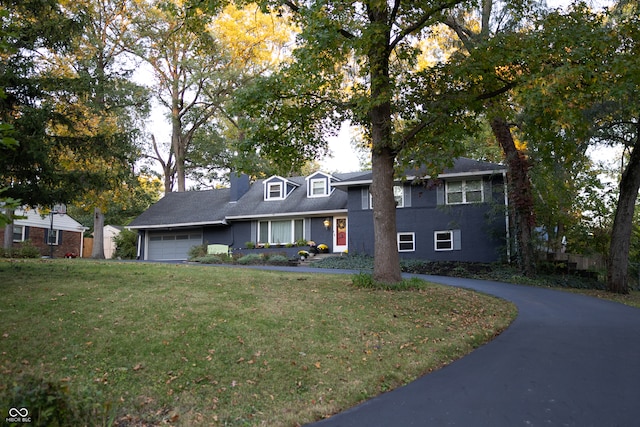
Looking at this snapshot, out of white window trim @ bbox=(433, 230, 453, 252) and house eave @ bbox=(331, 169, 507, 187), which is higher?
house eave @ bbox=(331, 169, 507, 187)

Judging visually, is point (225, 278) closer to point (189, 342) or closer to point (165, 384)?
point (189, 342)

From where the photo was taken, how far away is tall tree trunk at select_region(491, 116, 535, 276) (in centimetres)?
1794

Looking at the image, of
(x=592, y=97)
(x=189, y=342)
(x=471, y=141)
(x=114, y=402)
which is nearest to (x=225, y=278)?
(x=189, y=342)

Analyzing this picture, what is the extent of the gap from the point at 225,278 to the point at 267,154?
11.0 ft

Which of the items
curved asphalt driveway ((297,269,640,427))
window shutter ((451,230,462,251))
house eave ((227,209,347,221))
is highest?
house eave ((227,209,347,221))

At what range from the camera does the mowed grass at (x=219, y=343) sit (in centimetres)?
514

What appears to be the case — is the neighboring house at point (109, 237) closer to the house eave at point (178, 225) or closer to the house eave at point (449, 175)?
the house eave at point (178, 225)

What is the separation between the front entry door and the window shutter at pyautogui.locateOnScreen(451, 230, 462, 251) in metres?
5.55

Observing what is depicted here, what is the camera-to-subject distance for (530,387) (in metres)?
5.59

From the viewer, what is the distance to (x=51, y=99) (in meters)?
11.5

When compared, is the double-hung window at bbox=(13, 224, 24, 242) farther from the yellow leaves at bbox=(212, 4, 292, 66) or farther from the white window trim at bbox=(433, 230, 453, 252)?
the white window trim at bbox=(433, 230, 453, 252)

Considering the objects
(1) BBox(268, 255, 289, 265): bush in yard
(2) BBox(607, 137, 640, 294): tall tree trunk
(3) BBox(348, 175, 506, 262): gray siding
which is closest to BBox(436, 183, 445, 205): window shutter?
(3) BBox(348, 175, 506, 262): gray siding

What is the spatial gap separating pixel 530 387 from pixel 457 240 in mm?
17281
